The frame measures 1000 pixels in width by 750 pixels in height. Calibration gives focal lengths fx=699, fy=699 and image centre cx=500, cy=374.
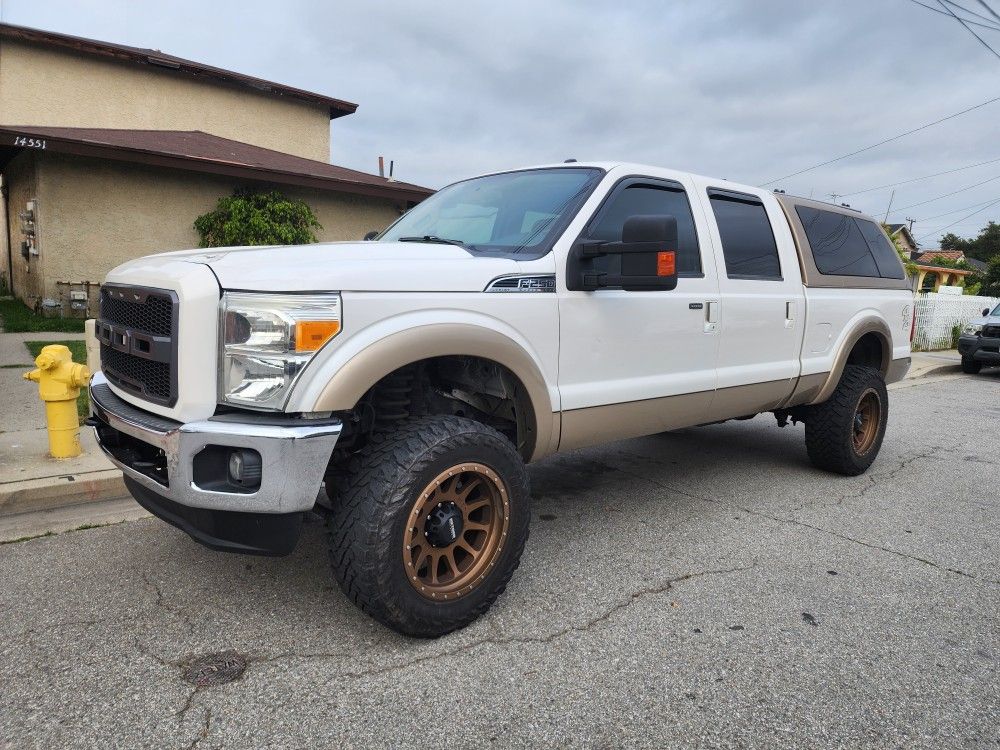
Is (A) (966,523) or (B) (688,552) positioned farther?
(A) (966,523)

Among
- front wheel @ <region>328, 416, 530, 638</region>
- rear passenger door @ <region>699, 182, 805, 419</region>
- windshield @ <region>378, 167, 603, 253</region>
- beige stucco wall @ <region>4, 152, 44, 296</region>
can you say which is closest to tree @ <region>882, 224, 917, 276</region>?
rear passenger door @ <region>699, 182, 805, 419</region>

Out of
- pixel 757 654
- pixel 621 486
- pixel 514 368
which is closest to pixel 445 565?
pixel 514 368

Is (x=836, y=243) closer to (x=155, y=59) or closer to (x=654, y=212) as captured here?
(x=654, y=212)

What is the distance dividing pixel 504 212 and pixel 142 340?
6.08ft

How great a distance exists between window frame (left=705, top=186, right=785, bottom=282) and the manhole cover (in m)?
3.20

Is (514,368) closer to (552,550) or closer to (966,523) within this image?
(552,550)

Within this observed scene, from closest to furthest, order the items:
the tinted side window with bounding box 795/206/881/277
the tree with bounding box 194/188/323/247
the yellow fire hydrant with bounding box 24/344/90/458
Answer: the yellow fire hydrant with bounding box 24/344/90/458 → the tinted side window with bounding box 795/206/881/277 → the tree with bounding box 194/188/323/247

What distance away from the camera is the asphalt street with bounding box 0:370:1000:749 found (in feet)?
7.48

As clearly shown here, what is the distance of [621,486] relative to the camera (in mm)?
4938

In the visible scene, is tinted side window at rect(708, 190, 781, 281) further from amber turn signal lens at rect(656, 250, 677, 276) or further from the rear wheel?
the rear wheel

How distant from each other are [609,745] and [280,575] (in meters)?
1.80

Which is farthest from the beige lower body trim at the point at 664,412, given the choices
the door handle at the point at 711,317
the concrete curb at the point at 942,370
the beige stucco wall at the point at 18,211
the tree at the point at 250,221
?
the beige stucco wall at the point at 18,211

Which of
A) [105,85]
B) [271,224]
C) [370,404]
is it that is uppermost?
[105,85]

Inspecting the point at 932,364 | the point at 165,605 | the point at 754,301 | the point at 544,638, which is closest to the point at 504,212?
the point at 754,301
